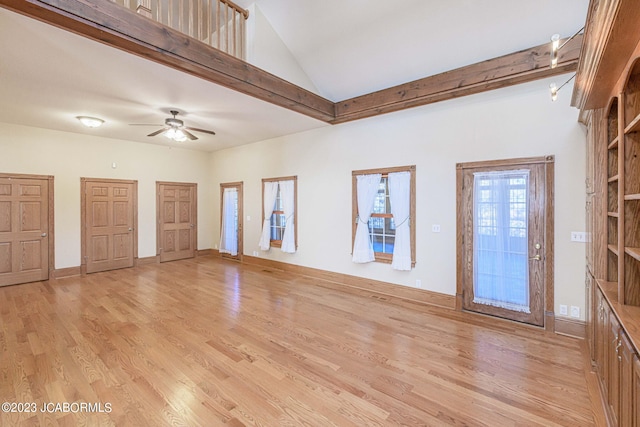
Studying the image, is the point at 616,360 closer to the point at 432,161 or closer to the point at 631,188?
the point at 631,188

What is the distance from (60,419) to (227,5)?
14.4 feet

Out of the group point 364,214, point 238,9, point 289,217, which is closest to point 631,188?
point 364,214

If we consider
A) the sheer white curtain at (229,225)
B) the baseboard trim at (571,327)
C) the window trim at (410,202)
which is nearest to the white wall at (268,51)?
the window trim at (410,202)

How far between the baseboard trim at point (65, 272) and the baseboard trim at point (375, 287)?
3965mm

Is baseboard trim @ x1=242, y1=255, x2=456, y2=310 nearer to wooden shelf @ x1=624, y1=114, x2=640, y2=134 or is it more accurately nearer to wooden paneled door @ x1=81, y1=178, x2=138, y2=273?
wooden shelf @ x1=624, y1=114, x2=640, y2=134

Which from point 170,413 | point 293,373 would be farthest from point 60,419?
point 293,373

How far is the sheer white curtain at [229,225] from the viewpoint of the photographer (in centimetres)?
729

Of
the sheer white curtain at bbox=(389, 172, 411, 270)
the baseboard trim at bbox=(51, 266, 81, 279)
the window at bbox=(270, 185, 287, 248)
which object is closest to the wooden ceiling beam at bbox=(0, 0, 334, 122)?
the sheer white curtain at bbox=(389, 172, 411, 270)

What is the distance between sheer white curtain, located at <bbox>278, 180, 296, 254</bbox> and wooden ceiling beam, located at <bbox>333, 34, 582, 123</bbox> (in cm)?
Answer: 216

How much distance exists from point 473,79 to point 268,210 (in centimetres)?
452

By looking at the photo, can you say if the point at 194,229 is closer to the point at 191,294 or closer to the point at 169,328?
the point at 191,294

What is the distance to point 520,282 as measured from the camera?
3498 mm

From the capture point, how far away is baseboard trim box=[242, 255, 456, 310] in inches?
161

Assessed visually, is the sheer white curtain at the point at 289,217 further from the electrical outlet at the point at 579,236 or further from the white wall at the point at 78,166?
the electrical outlet at the point at 579,236
